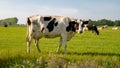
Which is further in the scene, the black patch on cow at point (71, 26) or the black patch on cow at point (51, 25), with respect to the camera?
the black patch on cow at point (71, 26)

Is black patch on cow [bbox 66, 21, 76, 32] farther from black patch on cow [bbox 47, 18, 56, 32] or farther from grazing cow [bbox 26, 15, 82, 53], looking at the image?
black patch on cow [bbox 47, 18, 56, 32]

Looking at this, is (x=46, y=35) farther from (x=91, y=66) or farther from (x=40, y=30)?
(x=91, y=66)

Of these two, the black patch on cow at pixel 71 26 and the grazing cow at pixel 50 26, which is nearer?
the grazing cow at pixel 50 26

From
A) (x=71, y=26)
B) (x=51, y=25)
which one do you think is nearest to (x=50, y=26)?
(x=51, y=25)

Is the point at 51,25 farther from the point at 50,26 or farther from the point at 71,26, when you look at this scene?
the point at 71,26

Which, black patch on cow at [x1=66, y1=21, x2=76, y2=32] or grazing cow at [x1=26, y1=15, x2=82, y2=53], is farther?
black patch on cow at [x1=66, y1=21, x2=76, y2=32]

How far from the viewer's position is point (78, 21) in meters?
18.9

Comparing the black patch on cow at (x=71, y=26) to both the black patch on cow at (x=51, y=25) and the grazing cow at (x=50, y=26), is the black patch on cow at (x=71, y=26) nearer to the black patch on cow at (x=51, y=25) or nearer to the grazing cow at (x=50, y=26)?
the grazing cow at (x=50, y=26)

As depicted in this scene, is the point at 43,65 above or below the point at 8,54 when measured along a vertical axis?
above

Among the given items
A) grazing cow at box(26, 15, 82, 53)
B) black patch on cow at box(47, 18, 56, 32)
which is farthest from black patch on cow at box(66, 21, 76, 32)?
black patch on cow at box(47, 18, 56, 32)

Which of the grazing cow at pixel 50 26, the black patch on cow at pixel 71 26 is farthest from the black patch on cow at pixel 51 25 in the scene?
the black patch on cow at pixel 71 26

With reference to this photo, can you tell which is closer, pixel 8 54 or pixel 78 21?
pixel 8 54

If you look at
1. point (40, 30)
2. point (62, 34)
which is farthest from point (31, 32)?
point (62, 34)

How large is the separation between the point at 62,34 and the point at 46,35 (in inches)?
35.9
